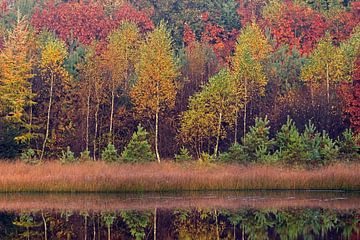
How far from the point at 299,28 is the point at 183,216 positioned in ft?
123

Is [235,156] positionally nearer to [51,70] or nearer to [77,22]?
[51,70]

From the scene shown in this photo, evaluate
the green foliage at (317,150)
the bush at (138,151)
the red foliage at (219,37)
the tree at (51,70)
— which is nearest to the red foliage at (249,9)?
the red foliage at (219,37)

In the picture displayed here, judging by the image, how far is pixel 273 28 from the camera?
190ft

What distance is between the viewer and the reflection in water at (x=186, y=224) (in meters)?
19.5

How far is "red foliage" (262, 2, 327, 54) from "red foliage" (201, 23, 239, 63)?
3.63 m

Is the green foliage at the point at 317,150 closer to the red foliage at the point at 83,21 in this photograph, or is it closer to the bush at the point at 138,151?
the bush at the point at 138,151

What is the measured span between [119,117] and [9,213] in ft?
63.3

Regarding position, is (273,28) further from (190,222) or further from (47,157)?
(190,222)

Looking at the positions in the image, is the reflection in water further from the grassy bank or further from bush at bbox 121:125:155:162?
bush at bbox 121:125:155:162

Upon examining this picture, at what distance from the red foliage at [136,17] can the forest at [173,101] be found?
992cm

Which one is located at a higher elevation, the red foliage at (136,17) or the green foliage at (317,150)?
the red foliage at (136,17)

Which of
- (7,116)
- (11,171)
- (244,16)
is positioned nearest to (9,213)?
(11,171)

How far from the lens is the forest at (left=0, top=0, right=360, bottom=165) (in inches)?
1389

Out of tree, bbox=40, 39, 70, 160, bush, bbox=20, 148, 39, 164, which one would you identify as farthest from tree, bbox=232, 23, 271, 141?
bush, bbox=20, 148, 39, 164
